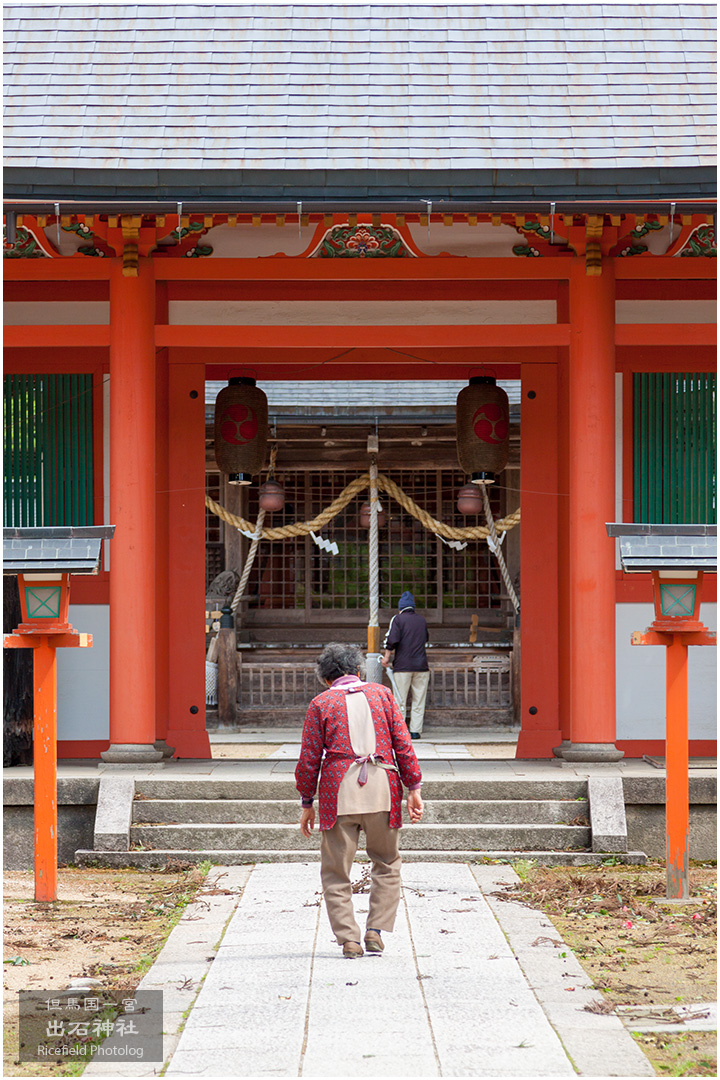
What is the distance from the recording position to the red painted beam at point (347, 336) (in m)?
8.48

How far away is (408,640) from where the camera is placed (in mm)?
12562

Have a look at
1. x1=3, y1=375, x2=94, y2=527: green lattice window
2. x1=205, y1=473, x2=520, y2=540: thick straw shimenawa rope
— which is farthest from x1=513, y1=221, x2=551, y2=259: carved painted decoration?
x1=205, y1=473, x2=520, y2=540: thick straw shimenawa rope

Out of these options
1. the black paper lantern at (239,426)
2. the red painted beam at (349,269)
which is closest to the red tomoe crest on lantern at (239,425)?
the black paper lantern at (239,426)

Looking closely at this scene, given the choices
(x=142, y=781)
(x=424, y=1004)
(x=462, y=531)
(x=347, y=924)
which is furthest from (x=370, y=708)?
(x=462, y=531)

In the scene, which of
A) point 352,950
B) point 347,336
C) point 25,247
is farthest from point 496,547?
point 352,950

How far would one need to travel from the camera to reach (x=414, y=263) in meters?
8.63

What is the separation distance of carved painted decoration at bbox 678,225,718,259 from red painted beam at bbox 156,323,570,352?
3.84ft

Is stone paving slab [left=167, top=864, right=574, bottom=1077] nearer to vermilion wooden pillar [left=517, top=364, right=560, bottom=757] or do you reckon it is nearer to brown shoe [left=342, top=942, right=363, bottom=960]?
brown shoe [left=342, top=942, right=363, bottom=960]

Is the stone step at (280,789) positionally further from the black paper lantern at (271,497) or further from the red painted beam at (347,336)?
the black paper lantern at (271,497)

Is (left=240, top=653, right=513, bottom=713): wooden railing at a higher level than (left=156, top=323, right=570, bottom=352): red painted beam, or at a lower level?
lower

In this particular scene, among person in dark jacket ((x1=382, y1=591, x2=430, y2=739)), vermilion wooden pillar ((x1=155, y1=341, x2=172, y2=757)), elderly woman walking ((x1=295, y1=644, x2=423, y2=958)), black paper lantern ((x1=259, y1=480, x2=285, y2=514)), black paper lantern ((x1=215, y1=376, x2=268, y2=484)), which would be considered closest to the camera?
elderly woman walking ((x1=295, y1=644, x2=423, y2=958))

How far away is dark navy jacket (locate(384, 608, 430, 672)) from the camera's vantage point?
493 inches

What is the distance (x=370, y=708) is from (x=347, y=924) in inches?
39.1

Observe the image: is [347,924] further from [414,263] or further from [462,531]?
[462,531]
